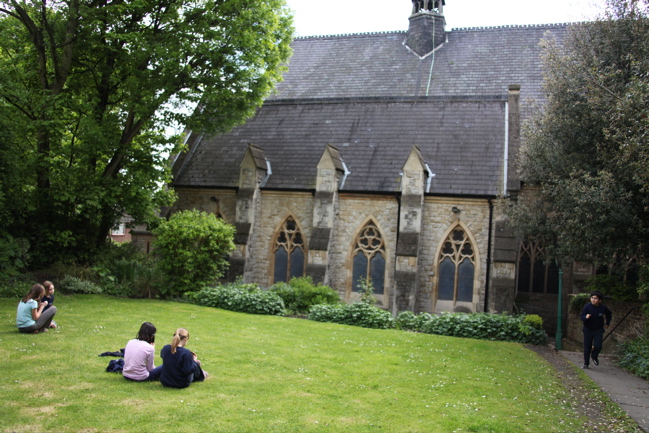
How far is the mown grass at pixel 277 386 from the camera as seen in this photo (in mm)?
6547

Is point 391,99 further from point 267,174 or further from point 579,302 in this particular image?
point 579,302

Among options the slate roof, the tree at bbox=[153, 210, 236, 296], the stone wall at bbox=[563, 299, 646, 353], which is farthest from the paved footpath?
the tree at bbox=[153, 210, 236, 296]

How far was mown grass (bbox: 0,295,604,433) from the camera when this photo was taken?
6547 millimetres

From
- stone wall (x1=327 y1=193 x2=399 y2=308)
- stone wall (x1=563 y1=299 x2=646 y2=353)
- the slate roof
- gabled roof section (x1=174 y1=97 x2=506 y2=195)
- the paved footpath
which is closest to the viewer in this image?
the paved footpath

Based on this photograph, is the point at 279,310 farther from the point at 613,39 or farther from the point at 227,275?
the point at 613,39

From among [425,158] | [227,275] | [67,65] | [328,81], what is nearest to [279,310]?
[227,275]

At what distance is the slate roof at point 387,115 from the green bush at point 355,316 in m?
5.92

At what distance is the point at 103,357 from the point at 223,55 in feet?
38.7

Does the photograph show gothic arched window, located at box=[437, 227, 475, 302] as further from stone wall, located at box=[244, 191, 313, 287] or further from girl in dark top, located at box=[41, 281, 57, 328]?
girl in dark top, located at box=[41, 281, 57, 328]

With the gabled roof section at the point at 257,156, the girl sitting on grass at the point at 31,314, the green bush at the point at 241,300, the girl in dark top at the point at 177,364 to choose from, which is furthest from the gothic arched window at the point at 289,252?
the girl in dark top at the point at 177,364

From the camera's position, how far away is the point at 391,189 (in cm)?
2098

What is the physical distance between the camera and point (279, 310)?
17.2m

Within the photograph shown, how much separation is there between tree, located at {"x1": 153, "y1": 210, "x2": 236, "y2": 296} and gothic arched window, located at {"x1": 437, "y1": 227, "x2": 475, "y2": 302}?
7.78 metres

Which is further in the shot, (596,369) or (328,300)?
(328,300)
